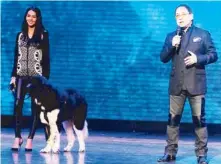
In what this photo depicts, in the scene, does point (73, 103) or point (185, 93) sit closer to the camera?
point (185, 93)

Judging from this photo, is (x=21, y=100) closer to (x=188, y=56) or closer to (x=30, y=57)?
(x=30, y=57)

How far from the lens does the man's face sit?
7.47 meters

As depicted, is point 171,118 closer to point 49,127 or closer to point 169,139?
point 169,139

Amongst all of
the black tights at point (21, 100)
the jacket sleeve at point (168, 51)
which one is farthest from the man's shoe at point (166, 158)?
the black tights at point (21, 100)

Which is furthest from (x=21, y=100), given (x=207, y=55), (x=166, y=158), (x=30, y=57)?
(x=207, y=55)

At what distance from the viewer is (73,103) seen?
8477 mm

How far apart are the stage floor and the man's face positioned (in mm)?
1597

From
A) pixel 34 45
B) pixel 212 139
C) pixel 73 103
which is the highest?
pixel 34 45

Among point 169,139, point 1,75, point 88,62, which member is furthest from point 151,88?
point 169,139

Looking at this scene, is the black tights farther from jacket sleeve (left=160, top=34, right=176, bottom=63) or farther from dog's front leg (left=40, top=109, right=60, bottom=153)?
jacket sleeve (left=160, top=34, right=176, bottom=63)

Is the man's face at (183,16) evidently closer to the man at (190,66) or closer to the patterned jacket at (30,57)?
the man at (190,66)

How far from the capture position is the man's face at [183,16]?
747 centimetres

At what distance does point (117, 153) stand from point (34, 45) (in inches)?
67.8

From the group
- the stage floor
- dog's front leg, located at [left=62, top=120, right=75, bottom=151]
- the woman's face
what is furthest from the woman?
the stage floor
